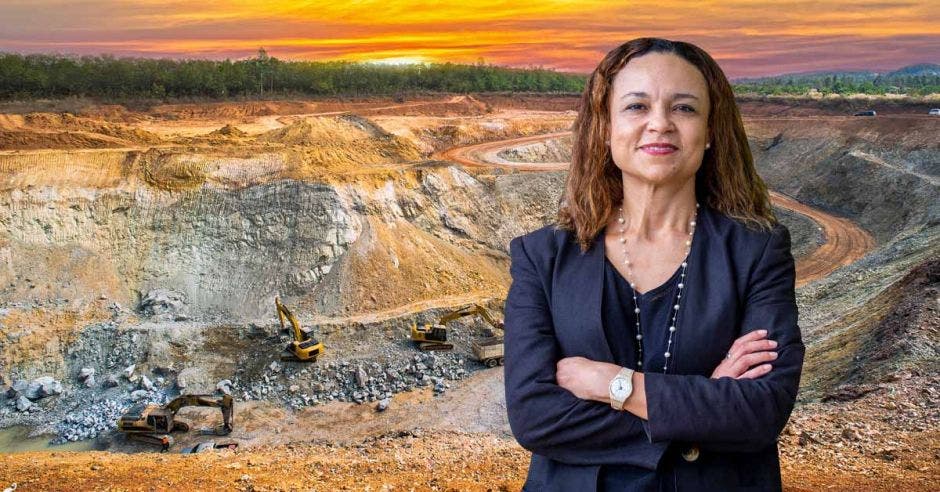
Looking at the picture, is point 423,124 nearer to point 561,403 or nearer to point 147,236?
point 147,236

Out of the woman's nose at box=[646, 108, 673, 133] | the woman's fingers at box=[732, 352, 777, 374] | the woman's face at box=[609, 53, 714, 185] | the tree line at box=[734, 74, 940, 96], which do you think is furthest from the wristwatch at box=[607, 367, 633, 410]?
the tree line at box=[734, 74, 940, 96]

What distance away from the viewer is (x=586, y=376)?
298 centimetres

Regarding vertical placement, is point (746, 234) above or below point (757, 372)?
above

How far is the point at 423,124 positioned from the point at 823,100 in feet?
116

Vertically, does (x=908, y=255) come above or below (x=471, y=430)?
above

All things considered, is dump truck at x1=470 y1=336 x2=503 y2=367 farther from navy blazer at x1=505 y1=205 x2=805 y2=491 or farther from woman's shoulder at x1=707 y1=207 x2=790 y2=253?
woman's shoulder at x1=707 y1=207 x2=790 y2=253

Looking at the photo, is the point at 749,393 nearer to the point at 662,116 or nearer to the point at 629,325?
the point at 629,325

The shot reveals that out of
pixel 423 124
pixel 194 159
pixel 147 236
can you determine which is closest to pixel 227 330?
pixel 147 236

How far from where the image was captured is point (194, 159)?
31.2 m

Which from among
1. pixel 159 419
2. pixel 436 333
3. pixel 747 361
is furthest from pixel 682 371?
pixel 436 333

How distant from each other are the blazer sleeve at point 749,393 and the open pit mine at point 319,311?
5968 millimetres

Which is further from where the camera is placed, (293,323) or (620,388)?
(293,323)

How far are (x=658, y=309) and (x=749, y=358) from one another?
0.39 m

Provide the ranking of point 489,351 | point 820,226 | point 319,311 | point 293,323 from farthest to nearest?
point 820,226 → point 319,311 → point 489,351 → point 293,323
